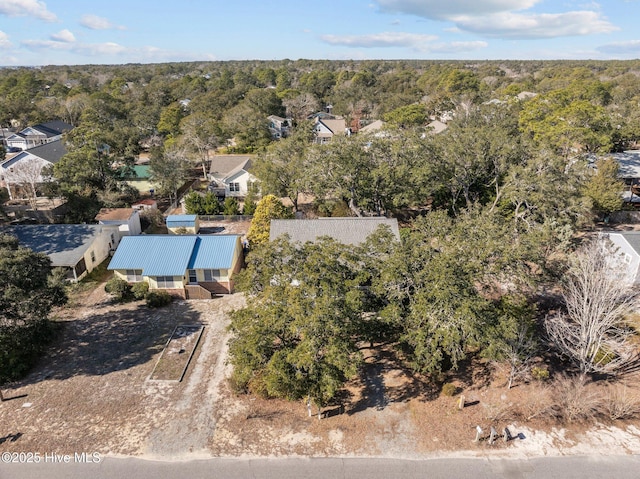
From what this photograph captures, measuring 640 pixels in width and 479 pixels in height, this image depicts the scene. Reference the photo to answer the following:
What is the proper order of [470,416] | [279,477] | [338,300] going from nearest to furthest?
Result: [279,477], [338,300], [470,416]

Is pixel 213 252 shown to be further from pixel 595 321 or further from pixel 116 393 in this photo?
pixel 595 321

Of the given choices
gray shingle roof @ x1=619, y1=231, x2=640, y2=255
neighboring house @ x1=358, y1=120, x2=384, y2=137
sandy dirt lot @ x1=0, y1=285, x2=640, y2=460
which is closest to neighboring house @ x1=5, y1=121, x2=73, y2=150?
neighboring house @ x1=358, y1=120, x2=384, y2=137

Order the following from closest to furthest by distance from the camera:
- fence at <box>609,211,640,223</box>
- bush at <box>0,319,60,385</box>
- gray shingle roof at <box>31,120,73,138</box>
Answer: bush at <box>0,319,60,385</box>, fence at <box>609,211,640,223</box>, gray shingle roof at <box>31,120,73,138</box>

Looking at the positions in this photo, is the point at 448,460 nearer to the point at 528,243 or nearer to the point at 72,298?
the point at 528,243

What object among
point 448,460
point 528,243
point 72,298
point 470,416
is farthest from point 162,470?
point 528,243

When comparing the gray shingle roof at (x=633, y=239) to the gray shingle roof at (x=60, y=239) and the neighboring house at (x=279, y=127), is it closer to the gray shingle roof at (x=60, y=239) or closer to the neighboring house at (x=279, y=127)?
the gray shingle roof at (x=60, y=239)

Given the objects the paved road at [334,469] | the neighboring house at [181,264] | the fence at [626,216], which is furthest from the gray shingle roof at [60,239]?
the fence at [626,216]

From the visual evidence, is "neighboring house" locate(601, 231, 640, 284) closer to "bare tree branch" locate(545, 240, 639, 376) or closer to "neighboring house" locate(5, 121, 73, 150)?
"bare tree branch" locate(545, 240, 639, 376)
